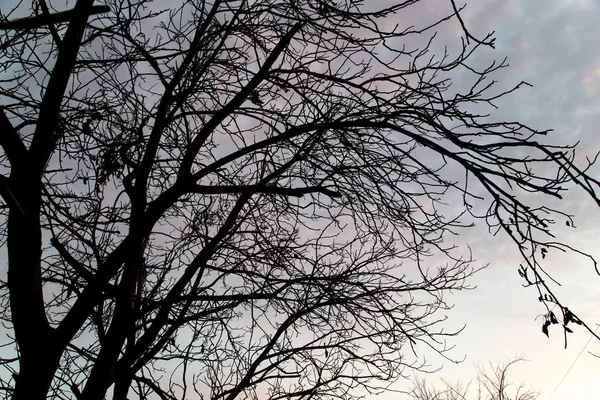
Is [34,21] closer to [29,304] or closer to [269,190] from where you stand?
[29,304]

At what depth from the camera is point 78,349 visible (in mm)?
5195

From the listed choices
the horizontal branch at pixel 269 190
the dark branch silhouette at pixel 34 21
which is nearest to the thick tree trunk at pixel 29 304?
the horizontal branch at pixel 269 190

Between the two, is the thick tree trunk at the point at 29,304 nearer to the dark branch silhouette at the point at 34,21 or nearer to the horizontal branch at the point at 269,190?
the horizontal branch at the point at 269,190

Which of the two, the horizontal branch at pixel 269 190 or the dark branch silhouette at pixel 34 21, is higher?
the horizontal branch at pixel 269 190

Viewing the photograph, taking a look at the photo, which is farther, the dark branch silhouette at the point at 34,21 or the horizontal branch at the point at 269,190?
the horizontal branch at the point at 269,190

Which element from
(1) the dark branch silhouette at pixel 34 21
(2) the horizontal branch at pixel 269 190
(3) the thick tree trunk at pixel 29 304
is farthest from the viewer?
(2) the horizontal branch at pixel 269 190

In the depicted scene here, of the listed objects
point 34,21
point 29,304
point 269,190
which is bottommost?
point 34,21

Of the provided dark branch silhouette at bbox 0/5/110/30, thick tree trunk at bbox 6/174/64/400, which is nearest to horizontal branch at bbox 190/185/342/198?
thick tree trunk at bbox 6/174/64/400

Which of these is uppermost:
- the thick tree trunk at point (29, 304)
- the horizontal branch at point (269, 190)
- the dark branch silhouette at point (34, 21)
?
the horizontal branch at point (269, 190)

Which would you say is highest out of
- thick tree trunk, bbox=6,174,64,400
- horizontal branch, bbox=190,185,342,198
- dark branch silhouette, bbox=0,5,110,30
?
horizontal branch, bbox=190,185,342,198

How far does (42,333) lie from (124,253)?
0.83 metres

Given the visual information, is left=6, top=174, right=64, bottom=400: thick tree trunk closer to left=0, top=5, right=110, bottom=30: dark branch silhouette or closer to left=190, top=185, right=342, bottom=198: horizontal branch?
left=190, top=185, right=342, bottom=198: horizontal branch

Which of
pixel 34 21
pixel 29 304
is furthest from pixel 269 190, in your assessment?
pixel 34 21

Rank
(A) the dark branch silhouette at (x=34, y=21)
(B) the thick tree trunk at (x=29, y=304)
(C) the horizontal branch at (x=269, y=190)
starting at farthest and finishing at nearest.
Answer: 1. (C) the horizontal branch at (x=269, y=190)
2. (B) the thick tree trunk at (x=29, y=304)
3. (A) the dark branch silhouette at (x=34, y=21)
